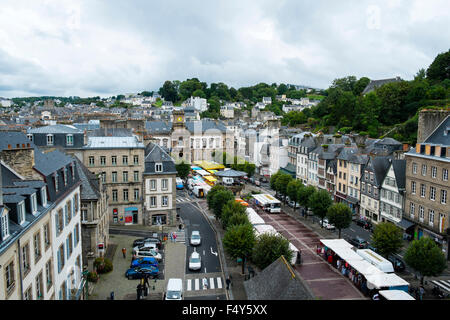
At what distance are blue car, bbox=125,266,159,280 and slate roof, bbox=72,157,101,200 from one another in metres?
→ 6.76

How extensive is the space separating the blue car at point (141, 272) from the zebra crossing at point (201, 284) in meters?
2.89

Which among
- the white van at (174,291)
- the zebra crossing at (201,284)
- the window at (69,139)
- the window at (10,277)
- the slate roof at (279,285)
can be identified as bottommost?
the zebra crossing at (201,284)

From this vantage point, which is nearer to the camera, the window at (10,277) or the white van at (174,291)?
the window at (10,277)

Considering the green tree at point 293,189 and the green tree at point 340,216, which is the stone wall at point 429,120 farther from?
the green tree at point 293,189

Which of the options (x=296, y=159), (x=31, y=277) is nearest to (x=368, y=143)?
(x=296, y=159)

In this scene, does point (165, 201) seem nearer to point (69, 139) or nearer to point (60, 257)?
point (69, 139)

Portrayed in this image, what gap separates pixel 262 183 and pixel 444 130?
133ft

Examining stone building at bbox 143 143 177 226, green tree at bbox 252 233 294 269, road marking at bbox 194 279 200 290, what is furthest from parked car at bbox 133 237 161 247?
green tree at bbox 252 233 294 269

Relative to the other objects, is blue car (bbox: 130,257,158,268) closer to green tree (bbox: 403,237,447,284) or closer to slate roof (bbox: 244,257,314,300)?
slate roof (bbox: 244,257,314,300)

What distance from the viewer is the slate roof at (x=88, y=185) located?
102 feet

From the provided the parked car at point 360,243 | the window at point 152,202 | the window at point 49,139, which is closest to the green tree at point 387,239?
the parked car at point 360,243

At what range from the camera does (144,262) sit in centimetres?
3173

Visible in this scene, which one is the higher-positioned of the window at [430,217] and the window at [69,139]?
the window at [69,139]
